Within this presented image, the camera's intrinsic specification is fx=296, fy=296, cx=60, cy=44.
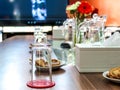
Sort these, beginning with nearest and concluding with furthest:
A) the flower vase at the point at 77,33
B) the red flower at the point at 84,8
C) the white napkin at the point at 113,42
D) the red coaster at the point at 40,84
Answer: the red coaster at the point at 40,84 → the white napkin at the point at 113,42 → the red flower at the point at 84,8 → the flower vase at the point at 77,33

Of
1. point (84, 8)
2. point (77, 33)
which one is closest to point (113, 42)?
point (84, 8)

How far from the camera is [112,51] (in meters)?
1.47

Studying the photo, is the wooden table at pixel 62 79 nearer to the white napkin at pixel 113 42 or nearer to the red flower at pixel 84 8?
the white napkin at pixel 113 42

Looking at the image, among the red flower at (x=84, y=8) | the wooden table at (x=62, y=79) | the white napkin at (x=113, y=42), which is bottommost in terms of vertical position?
the wooden table at (x=62, y=79)

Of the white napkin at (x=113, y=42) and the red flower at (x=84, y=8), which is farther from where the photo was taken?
the red flower at (x=84, y=8)

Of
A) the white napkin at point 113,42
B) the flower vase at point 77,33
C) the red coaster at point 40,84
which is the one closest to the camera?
the red coaster at point 40,84

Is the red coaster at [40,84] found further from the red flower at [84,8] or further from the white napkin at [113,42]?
the red flower at [84,8]

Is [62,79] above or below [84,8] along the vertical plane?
below

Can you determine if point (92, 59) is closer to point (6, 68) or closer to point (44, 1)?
point (6, 68)

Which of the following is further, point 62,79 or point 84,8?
point 84,8

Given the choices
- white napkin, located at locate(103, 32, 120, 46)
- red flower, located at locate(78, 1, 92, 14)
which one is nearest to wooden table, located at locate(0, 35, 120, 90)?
white napkin, located at locate(103, 32, 120, 46)

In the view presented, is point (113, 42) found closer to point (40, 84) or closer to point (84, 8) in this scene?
point (40, 84)

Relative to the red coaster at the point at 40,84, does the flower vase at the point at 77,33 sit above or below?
above

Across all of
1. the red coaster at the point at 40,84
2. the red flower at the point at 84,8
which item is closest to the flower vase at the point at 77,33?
the red flower at the point at 84,8
